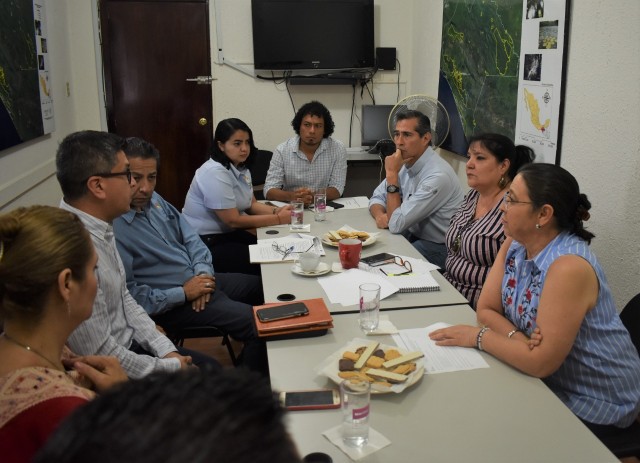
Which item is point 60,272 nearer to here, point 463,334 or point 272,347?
point 272,347

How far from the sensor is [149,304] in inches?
87.8

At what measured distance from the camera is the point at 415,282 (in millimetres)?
2115

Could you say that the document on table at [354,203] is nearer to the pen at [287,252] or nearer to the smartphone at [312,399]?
the pen at [287,252]

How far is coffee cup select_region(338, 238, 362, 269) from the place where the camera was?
2.26 metres

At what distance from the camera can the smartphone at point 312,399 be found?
52.4 inches

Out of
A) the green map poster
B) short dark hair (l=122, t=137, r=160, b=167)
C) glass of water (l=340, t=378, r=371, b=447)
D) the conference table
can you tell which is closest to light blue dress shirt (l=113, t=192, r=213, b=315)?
short dark hair (l=122, t=137, r=160, b=167)

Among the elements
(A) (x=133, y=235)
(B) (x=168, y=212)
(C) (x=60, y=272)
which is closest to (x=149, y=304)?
(A) (x=133, y=235)

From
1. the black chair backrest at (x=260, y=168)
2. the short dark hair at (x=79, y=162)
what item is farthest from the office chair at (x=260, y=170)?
the short dark hair at (x=79, y=162)

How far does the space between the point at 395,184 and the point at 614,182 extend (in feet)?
3.73

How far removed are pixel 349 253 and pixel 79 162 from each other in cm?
105

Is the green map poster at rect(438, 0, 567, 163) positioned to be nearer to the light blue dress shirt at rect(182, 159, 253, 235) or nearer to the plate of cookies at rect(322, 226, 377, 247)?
the plate of cookies at rect(322, 226, 377, 247)

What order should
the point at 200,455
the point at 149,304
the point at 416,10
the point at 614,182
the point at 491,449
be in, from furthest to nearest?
1. the point at 416,10
2. the point at 614,182
3. the point at 149,304
4. the point at 491,449
5. the point at 200,455

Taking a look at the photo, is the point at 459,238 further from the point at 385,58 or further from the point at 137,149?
the point at 385,58

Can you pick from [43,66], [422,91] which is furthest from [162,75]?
[422,91]
